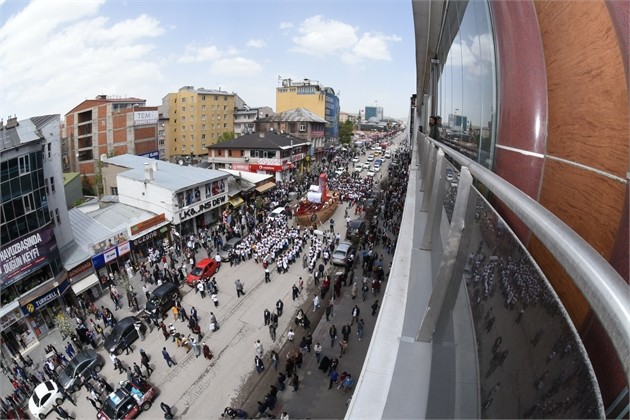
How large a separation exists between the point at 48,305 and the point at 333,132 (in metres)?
58.9

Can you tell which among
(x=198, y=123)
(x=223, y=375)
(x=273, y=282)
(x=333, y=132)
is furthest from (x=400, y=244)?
(x=333, y=132)

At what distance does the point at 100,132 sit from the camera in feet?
137

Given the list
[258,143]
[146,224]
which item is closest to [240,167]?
[258,143]

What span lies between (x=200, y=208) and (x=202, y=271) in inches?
295

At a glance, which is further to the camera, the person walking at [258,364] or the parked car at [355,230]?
the parked car at [355,230]

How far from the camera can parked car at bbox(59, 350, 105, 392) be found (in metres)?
11.9

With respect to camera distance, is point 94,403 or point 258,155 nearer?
point 94,403

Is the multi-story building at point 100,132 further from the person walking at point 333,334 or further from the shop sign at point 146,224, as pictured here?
the person walking at point 333,334

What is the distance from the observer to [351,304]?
1630 cm

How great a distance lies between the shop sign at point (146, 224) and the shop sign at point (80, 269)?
117 inches

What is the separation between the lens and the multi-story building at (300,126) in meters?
52.8

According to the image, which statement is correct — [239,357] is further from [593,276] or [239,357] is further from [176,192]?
[593,276]

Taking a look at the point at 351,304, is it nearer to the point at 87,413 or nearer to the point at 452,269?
the point at 87,413

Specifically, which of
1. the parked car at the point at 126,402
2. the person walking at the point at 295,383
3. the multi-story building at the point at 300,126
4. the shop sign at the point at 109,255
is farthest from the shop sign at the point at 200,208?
the multi-story building at the point at 300,126
